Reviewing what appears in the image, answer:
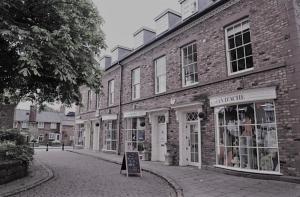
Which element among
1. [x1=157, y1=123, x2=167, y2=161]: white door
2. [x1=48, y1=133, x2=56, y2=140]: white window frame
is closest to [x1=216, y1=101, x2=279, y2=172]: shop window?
[x1=157, y1=123, x2=167, y2=161]: white door

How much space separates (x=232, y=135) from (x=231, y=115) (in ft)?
2.62

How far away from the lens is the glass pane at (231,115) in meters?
9.45

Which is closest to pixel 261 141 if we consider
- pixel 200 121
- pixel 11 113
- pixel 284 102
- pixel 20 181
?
pixel 284 102

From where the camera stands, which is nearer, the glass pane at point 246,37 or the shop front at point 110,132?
the glass pane at point 246,37

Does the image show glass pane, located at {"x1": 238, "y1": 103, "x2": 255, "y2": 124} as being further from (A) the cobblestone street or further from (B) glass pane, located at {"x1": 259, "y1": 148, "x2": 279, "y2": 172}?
(A) the cobblestone street

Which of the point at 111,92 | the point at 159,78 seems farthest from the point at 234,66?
the point at 111,92

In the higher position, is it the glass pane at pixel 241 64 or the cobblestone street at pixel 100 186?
the glass pane at pixel 241 64

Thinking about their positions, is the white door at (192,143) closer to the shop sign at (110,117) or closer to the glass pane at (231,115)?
the glass pane at (231,115)

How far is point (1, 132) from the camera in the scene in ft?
37.8

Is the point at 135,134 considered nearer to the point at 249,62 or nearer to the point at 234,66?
the point at 234,66

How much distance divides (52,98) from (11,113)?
8.22 m

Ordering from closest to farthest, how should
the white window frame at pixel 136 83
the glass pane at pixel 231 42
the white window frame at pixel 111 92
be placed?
1. the glass pane at pixel 231 42
2. the white window frame at pixel 136 83
3. the white window frame at pixel 111 92

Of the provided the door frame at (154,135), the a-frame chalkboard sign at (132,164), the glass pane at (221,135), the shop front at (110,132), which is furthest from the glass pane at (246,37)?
the shop front at (110,132)

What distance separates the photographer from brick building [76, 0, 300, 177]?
8016 millimetres
